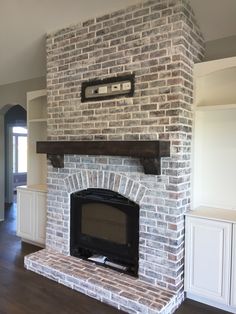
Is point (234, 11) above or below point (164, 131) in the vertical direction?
above

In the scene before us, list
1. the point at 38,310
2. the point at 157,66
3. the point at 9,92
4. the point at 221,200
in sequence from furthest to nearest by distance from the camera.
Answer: the point at 9,92
the point at 221,200
the point at 157,66
the point at 38,310

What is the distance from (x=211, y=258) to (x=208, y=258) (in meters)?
0.03

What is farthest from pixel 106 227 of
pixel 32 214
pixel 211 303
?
pixel 32 214

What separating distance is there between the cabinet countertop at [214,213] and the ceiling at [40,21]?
1806 mm

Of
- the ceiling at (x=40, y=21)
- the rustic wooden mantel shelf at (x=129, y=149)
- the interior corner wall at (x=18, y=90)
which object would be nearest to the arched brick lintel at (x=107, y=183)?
the rustic wooden mantel shelf at (x=129, y=149)

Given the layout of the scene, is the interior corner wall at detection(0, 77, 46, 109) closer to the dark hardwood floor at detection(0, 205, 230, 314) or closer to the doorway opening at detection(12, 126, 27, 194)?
the dark hardwood floor at detection(0, 205, 230, 314)

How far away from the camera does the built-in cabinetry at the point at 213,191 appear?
258 centimetres

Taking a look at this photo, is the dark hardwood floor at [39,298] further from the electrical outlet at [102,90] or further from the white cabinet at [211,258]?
the electrical outlet at [102,90]

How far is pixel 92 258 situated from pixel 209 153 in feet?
5.92

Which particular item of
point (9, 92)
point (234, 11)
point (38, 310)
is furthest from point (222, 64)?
point (9, 92)

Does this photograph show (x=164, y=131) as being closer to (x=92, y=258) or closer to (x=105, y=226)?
(x=105, y=226)

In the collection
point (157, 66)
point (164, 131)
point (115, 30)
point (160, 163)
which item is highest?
point (115, 30)

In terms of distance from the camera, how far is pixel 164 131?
273 centimetres

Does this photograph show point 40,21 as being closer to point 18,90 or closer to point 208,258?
point 18,90
